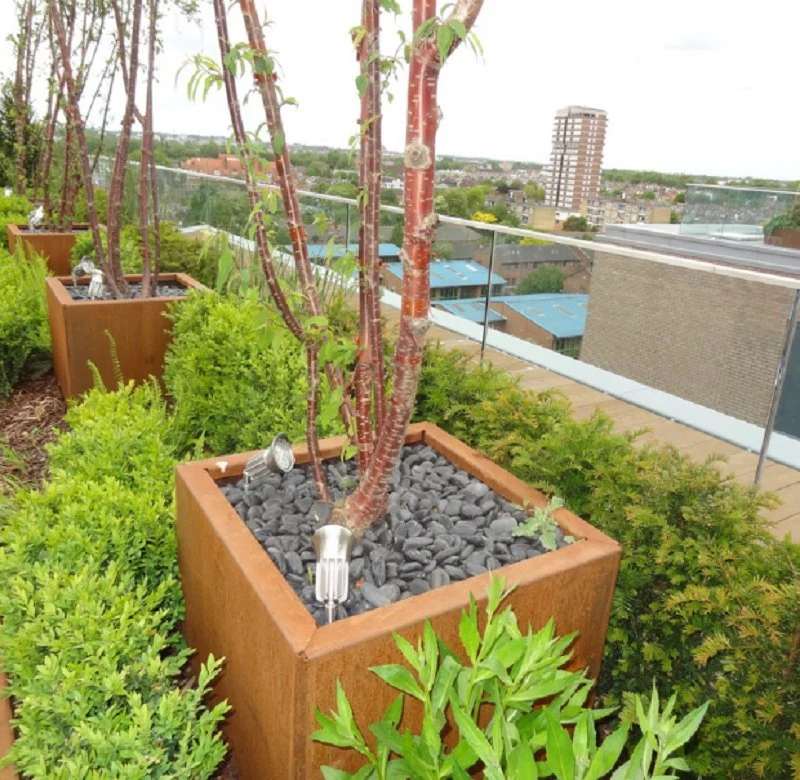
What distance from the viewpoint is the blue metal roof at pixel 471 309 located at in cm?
394

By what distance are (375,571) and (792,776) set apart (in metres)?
0.96

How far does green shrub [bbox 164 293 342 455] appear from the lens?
9.10ft

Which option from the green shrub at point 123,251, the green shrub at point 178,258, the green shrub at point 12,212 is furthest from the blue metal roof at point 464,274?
the green shrub at point 12,212

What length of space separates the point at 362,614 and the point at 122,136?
4064 mm

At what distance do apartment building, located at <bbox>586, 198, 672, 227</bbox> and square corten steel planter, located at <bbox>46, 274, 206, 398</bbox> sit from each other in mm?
16744

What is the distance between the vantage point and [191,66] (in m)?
1.70

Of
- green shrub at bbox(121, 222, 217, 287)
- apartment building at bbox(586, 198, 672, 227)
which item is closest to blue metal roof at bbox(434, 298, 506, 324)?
green shrub at bbox(121, 222, 217, 287)

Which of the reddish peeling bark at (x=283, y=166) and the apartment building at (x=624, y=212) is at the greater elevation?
the reddish peeling bark at (x=283, y=166)

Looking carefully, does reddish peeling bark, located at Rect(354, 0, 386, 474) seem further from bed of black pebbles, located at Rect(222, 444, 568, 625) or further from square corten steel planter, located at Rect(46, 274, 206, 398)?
→ square corten steel planter, located at Rect(46, 274, 206, 398)

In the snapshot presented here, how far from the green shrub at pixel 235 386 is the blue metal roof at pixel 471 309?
3.83 ft

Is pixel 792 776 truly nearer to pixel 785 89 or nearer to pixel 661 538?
pixel 661 538

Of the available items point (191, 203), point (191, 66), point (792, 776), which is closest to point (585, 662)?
point (792, 776)

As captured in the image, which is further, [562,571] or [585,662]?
Result: [585,662]

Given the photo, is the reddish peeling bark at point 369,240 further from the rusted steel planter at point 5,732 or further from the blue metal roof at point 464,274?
the blue metal roof at point 464,274
